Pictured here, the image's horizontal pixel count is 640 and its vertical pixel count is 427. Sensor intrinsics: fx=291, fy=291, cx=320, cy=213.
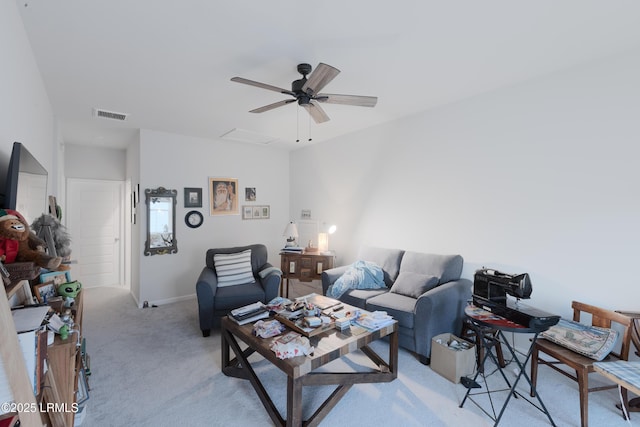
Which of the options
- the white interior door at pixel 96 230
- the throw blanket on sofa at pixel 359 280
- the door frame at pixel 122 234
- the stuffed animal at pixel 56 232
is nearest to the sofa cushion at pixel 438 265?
the throw blanket on sofa at pixel 359 280

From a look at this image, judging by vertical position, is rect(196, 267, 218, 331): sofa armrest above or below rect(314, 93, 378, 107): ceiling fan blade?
below

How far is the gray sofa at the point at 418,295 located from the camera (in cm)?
264

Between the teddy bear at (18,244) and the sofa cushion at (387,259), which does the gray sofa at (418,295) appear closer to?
the sofa cushion at (387,259)

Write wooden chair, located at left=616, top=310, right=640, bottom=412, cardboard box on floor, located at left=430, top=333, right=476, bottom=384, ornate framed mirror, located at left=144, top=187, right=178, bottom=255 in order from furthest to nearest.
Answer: ornate framed mirror, located at left=144, top=187, right=178, bottom=255
cardboard box on floor, located at left=430, top=333, right=476, bottom=384
wooden chair, located at left=616, top=310, right=640, bottom=412

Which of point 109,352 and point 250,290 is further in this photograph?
point 250,290

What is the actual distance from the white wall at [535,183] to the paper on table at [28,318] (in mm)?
3379

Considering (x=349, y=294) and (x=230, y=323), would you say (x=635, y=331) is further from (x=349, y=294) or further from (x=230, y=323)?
(x=230, y=323)

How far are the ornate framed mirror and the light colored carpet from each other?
4.83 feet

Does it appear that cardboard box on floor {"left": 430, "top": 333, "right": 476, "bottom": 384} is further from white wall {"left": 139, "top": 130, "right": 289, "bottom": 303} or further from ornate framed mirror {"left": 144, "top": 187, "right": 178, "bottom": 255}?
ornate framed mirror {"left": 144, "top": 187, "right": 178, "bottom": 255}

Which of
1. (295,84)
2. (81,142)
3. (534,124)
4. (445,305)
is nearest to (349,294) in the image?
(445,305)

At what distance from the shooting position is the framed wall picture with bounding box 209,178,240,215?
4715mm

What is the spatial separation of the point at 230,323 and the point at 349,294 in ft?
4.52

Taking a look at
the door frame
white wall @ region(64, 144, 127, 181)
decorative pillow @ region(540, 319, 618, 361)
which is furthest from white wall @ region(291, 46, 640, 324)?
white wall @ region(64, 144, 127, 181)

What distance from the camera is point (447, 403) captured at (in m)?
2.11
